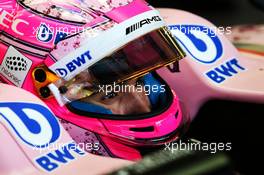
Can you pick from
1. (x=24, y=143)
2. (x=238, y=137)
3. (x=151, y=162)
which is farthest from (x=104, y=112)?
(x=151, y=162)

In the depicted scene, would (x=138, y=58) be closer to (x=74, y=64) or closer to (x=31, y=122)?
(x=74, y=64)

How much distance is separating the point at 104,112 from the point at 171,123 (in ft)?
0.46

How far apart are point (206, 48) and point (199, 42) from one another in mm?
21

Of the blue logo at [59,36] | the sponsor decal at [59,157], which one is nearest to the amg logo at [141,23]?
the blue logo at [59,36]

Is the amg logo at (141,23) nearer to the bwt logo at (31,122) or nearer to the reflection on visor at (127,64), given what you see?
the reflection on visor at (127,64)

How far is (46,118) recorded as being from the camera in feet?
3.16

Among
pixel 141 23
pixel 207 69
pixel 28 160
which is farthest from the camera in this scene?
pixel 207 69

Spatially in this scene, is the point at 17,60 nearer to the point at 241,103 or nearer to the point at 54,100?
the point at 54,100

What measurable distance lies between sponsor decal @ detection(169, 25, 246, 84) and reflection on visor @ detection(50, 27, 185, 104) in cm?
20

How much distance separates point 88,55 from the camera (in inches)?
39.0

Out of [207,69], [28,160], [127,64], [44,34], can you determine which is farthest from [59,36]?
[207,69]

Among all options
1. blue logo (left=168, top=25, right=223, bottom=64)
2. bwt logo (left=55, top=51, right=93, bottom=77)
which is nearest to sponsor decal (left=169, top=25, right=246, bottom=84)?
blue logo (left=168, top=25, right=223, bottom=64)

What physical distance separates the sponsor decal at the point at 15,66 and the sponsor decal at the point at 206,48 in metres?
0.40

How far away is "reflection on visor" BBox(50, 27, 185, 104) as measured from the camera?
3.41ft
